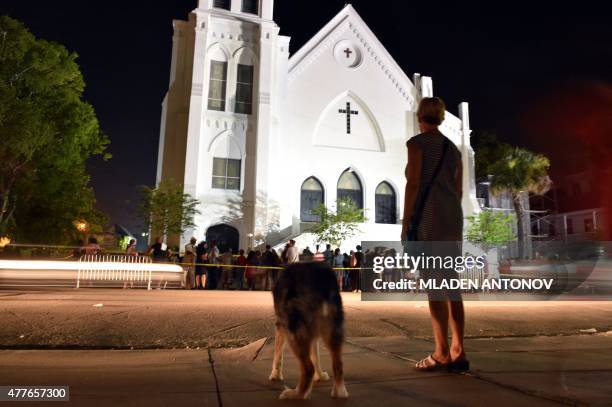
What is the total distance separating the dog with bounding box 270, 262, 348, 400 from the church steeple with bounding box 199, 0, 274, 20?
91.3 feet

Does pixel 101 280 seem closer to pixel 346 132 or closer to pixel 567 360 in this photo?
pixel 567 360

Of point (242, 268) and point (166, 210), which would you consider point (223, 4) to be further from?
point (242, 268)

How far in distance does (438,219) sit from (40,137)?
2007 centimetres

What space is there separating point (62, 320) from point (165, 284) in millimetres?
9083

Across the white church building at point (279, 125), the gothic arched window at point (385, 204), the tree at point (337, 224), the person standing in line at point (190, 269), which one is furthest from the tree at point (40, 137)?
the gothic arched window at point (385, 204)

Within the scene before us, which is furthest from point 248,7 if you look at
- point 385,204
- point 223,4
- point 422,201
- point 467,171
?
point 422,201

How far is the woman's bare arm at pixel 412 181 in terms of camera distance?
11.4 ft

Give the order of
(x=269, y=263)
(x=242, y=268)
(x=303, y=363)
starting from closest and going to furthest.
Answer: (x=303, y=363) → (x=269, y=263) → (x=242, y=268)

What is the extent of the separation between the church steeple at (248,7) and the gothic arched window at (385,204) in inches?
530

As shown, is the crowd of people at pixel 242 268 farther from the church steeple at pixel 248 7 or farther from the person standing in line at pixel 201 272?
the church steeple at pixel 248 7

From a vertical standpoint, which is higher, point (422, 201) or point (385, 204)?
point (385, 204)

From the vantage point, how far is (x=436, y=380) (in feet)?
10.0

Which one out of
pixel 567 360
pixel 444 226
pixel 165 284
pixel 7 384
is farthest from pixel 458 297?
pixel 165 284

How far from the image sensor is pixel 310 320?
255 cm
